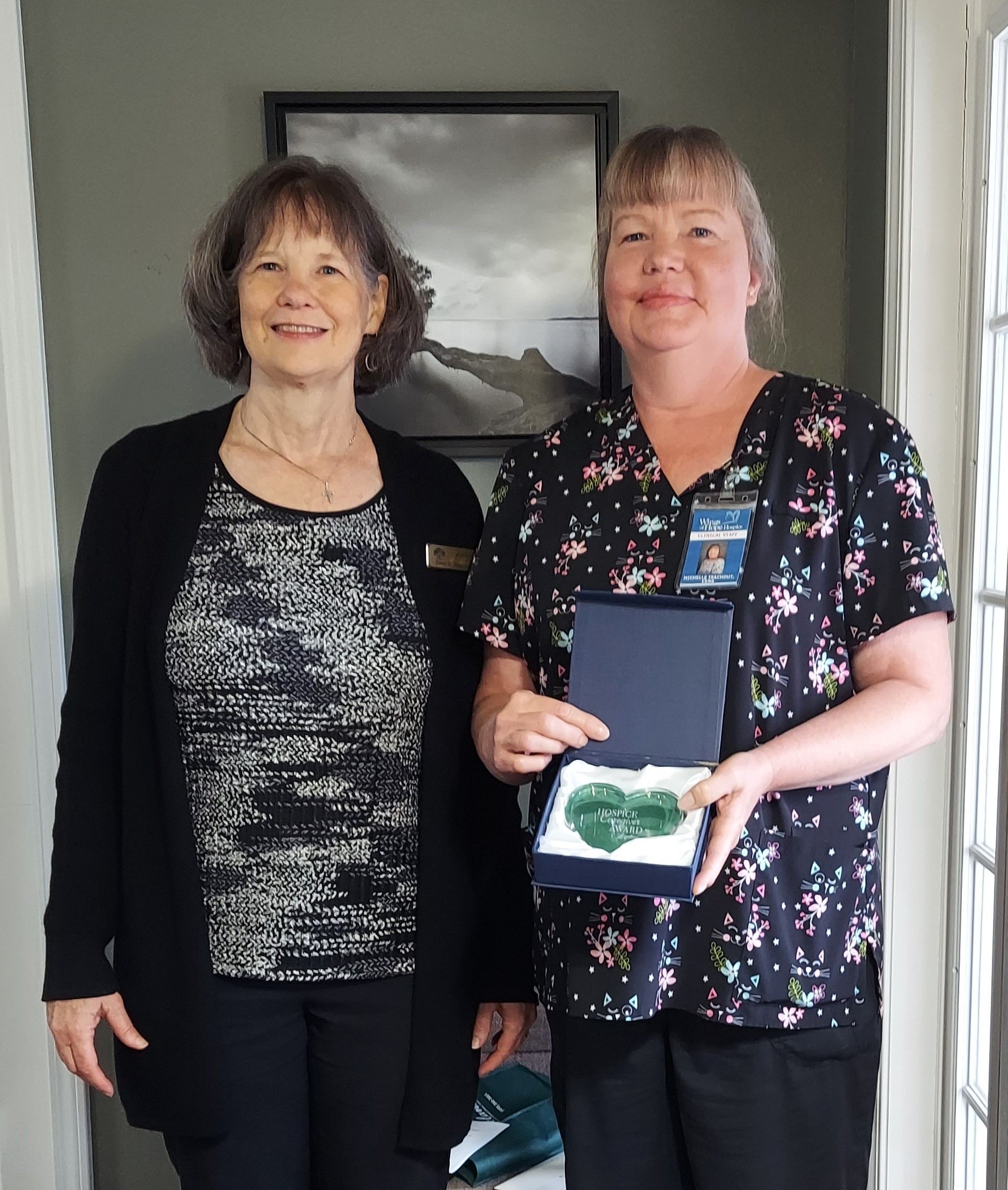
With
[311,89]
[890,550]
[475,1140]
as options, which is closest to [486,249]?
[311,89]

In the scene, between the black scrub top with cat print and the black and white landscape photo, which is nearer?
the black scrub top with cat print

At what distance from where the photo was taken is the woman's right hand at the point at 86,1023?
1331mm

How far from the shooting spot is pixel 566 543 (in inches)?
48.9

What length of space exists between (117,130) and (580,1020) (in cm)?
160

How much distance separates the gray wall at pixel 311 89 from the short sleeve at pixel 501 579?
2.59 ft

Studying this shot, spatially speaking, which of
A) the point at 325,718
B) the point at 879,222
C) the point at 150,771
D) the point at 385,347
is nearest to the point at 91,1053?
the point at 150,771

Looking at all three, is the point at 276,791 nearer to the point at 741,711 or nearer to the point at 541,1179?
the point at 741,711

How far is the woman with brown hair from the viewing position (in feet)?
4.25

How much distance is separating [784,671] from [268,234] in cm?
82

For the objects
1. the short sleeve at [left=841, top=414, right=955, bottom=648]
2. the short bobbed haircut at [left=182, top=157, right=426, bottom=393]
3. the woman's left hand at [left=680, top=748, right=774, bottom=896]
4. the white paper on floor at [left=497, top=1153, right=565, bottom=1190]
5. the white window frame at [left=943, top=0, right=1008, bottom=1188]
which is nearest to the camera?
the woman's left hand at [left=680, top=748, right=774, bottom=896]

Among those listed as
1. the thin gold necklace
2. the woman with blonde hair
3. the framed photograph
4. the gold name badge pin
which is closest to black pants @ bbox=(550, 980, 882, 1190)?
the woman with blonde hair

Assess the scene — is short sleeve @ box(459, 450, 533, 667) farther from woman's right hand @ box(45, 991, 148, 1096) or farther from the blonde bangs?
woman's right hand @ box(45, 991, 148, 1096)

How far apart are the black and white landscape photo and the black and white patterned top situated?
2.06 feet

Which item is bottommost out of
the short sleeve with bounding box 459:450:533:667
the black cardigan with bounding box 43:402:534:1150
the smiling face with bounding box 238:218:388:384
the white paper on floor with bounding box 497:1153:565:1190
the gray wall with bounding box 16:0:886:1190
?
the white paper on floor with bounding box 497:1153:565:1190
